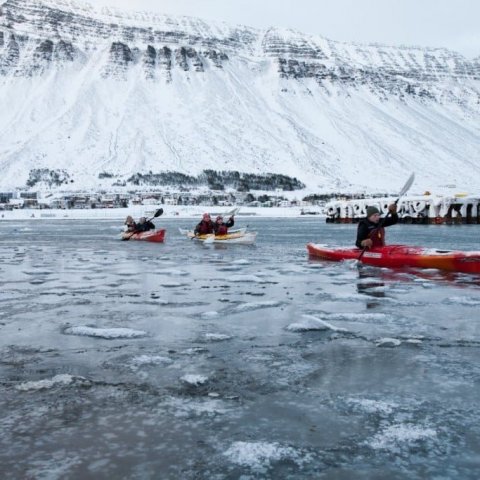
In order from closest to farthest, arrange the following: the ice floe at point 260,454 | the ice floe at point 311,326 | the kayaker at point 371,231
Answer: the ice floe at point 260,454
the ice floe at point 311,326
the kayaker at point 371,231

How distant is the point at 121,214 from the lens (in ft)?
421

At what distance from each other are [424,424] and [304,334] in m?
3.73

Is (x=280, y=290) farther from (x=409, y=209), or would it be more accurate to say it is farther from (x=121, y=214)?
(x=121, y=214)

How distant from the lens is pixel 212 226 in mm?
33250

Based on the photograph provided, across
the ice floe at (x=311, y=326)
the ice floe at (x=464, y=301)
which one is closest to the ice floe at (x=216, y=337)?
the ice floe at (x=311, y=326)

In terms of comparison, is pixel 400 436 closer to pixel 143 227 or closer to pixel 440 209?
pixel 143 227

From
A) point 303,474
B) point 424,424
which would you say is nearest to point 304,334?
point 424,424

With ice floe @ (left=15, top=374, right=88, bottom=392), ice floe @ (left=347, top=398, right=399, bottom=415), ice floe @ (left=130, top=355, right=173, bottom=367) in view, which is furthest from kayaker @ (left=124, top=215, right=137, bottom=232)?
ice floe @ (left=347, top=398, right=399, bottom=415)

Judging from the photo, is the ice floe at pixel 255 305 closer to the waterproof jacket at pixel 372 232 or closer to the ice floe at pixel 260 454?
the ice floe at pixel 260 454

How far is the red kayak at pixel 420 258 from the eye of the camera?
55.4ft

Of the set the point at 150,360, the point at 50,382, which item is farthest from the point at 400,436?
the point at 50,382

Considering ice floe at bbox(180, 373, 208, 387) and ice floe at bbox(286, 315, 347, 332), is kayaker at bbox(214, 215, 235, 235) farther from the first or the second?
ice floe at bbox(180, 373, 208, 387)

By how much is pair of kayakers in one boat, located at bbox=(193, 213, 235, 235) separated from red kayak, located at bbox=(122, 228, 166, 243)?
1.86 meters

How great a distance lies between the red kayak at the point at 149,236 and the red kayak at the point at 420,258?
1546 cm
